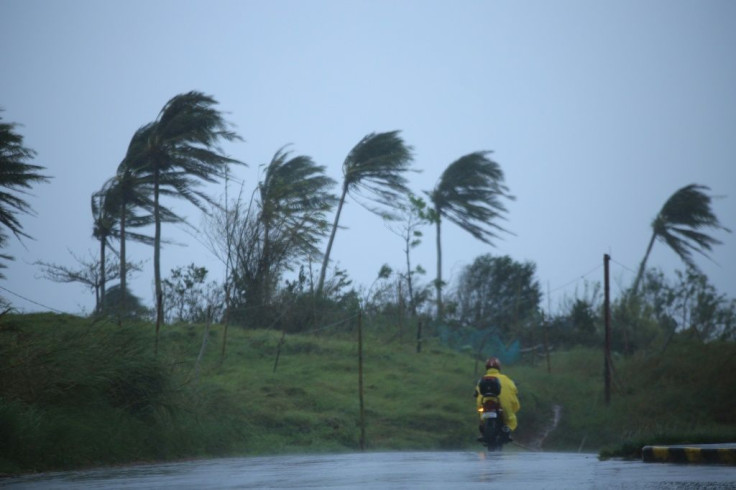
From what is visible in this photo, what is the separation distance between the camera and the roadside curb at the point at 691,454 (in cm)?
1084

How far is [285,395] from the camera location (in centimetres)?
2617

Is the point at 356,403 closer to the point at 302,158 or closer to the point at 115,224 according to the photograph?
the point at 115,224

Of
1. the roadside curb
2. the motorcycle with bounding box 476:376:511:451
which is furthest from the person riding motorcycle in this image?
the roadside curb

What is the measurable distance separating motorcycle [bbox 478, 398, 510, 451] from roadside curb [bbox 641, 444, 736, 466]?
6194 mm

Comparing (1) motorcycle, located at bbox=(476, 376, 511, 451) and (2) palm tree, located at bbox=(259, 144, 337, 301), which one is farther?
(2) palm tree, located at bbox=(259, 144, 337, 301)

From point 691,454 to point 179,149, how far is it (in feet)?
86.0

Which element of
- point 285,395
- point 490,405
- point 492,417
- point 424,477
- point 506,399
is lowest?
point 424,477

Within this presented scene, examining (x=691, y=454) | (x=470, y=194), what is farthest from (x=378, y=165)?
(x=691, y=454)

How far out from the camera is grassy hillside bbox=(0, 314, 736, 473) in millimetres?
15688

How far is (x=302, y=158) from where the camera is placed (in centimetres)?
4491

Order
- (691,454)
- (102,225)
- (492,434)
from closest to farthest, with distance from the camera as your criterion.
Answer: (691,454) → (492,434) → (102,225)

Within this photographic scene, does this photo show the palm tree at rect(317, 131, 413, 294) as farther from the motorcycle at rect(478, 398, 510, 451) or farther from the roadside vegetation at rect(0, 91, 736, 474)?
the motorcycle at rect(478, 398, 510, 451)

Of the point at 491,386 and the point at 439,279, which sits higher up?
the point at 439,279

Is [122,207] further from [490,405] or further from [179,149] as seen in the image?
[490,405]
